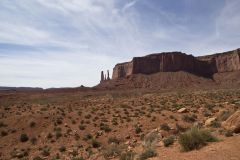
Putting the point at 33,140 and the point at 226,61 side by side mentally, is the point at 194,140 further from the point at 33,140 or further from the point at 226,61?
the point at 226,61

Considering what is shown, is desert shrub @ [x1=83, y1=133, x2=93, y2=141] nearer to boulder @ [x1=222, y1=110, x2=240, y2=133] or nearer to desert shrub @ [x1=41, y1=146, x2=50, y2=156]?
desert shrub @ [x1=41, y1=146, x2=50, y2=156]

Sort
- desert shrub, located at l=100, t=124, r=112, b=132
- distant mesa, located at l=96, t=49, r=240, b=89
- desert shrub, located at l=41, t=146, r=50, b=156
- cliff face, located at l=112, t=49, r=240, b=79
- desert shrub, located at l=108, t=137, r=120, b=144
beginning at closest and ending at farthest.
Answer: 1. desert shrub, located at l=41, t=146, r=50, b=156
2. desert shrub, located at l=108, t=137, r=120, b=144
3. desert shrub, located at l=100, t=124, r=112, b=132
4. distant mesa, located at l=96, t=49, r=240, b=89
5. cliff face, located at l=112, t=49, r=240, b=79

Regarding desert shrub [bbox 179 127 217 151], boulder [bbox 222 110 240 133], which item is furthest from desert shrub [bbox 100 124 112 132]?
desert shrub [bbox 179 127 217 151]

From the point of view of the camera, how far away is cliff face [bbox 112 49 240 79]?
4688 inches

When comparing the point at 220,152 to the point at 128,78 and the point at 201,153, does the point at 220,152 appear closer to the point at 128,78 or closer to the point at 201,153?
the point at 201,153

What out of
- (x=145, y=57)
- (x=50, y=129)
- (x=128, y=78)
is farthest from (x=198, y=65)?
(x=50, y=129)

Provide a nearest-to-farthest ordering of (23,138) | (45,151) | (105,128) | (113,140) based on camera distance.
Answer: (45,151) < (113,140) < (23,138) < (105,128)

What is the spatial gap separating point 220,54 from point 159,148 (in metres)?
122

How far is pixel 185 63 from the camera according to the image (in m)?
123

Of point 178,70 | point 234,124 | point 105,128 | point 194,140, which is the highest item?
point 178,70

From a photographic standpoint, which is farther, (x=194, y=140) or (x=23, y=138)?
(x=23, y=138)

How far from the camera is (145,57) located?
418 feet

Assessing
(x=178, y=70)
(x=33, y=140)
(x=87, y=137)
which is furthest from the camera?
(x=178, y=70)

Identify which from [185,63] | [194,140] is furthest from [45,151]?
[185,63]
